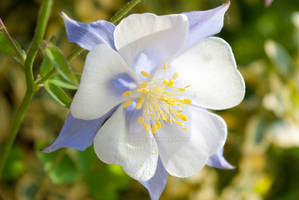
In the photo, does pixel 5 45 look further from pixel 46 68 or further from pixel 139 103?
pixel 139 103

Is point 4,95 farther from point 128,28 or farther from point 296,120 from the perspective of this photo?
point 296,120

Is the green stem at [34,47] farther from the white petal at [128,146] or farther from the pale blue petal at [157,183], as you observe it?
the pale blue petal at [157,183]

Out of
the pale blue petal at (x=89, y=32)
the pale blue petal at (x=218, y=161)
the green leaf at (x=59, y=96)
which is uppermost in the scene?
the pale blue petal at (x=89, y=32)

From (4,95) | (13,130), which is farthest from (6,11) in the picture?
(13,130)

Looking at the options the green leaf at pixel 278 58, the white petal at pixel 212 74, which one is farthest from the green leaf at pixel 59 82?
the green leaf at pixel 278 58

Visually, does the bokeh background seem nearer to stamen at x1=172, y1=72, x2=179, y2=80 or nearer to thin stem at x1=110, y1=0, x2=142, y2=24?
stamen at x1=172, y1=72, x2=179, y2=80

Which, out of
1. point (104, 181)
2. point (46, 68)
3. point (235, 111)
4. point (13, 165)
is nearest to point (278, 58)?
point (235, 111)

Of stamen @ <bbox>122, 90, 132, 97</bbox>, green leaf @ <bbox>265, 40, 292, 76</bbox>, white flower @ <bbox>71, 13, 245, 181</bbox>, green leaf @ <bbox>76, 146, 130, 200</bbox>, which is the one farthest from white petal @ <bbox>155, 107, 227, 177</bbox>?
green leaf @ <bbox>265, 40, 292, 76</bbox>
